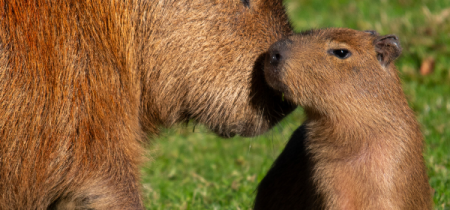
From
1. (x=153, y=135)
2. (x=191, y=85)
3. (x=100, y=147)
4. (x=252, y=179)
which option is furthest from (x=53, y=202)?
(x=252, y=179)

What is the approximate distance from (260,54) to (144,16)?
0.62 m

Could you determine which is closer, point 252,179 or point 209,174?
point 252,179

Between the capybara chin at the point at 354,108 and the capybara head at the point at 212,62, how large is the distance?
193 mm

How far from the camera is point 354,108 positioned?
9.49ft

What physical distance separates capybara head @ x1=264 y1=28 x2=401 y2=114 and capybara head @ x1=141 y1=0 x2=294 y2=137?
0.19 metres

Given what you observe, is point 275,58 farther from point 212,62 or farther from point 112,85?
point 112,85

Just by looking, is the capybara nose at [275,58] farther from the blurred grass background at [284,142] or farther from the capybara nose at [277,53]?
the blurred grass background at [284,142]

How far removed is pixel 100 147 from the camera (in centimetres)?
279

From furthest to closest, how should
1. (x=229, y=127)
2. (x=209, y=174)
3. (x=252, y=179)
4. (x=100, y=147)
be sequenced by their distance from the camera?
1. (x=209, y=174)
2. (x=252, y=179)
3. (x=229, y=127)
4. (x=100, y=147)

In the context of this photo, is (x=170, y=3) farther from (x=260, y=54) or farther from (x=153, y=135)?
(x=153, y=135)

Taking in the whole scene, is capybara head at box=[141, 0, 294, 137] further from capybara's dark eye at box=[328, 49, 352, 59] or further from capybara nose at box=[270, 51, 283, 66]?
capybara's dark eye at box=[328, 49, 352, 59]

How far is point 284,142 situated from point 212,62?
115 inches

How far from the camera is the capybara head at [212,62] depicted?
3.01 meters

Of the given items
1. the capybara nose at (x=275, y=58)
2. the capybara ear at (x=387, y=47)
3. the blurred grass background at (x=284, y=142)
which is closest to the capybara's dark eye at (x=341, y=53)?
the capybara ear at (x=387, y=47)
